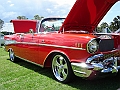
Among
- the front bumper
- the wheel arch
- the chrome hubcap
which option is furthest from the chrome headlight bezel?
the chrome hubcap

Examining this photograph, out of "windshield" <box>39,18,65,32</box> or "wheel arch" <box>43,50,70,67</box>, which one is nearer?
"wheel arch" <box>43,50,70,67</box>

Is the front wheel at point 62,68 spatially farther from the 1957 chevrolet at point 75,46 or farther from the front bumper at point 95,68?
the front bumper at point 95,68

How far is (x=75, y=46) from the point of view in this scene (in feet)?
11.7

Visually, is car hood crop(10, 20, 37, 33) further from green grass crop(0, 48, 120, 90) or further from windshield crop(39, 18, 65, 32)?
green grass crop(0, 48, 120, 90)

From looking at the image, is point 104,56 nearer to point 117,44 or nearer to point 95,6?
point 117,44

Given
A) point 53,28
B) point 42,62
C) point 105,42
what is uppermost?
point 53,28

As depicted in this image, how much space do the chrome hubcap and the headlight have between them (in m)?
0.71

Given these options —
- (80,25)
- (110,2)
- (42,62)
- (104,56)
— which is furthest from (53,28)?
(104,56)

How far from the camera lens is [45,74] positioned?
4.76m

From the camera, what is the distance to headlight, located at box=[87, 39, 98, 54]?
340 centimetres

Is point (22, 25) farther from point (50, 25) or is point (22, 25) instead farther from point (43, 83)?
point (43, 83)

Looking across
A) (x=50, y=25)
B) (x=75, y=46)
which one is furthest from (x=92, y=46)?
(x=50, y=25)

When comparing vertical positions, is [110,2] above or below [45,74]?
above

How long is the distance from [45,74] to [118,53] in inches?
76.6
